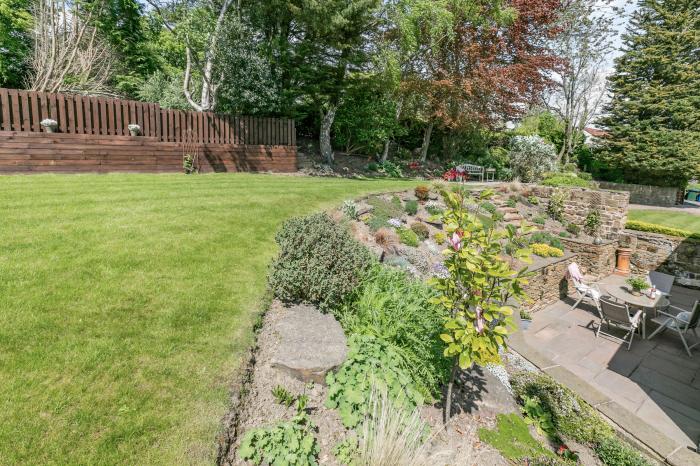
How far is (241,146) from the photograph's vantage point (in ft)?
39.8

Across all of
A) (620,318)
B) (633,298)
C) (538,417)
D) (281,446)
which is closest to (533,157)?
(633,298)

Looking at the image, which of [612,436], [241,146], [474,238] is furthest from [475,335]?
[241,146]

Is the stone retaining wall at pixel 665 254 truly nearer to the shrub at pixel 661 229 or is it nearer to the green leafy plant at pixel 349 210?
the shrub at pixel 661 229

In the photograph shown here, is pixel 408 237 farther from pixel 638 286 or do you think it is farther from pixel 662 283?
pixel 662 283

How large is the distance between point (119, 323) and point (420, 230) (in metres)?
6.78

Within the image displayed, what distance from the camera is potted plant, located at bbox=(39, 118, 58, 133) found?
28.9 feet

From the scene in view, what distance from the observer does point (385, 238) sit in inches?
277

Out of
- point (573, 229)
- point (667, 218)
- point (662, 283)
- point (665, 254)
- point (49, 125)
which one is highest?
point (49, 125)

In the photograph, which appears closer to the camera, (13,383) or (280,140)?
(13,383)

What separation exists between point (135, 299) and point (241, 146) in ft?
31.5

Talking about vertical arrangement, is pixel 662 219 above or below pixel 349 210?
below

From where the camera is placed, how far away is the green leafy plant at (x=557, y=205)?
1381 centimetres

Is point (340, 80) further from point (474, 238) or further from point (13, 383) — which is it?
point (13, 383)

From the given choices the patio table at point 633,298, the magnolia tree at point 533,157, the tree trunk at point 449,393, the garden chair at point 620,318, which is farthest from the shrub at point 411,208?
the magnolia tree at point 533,157
